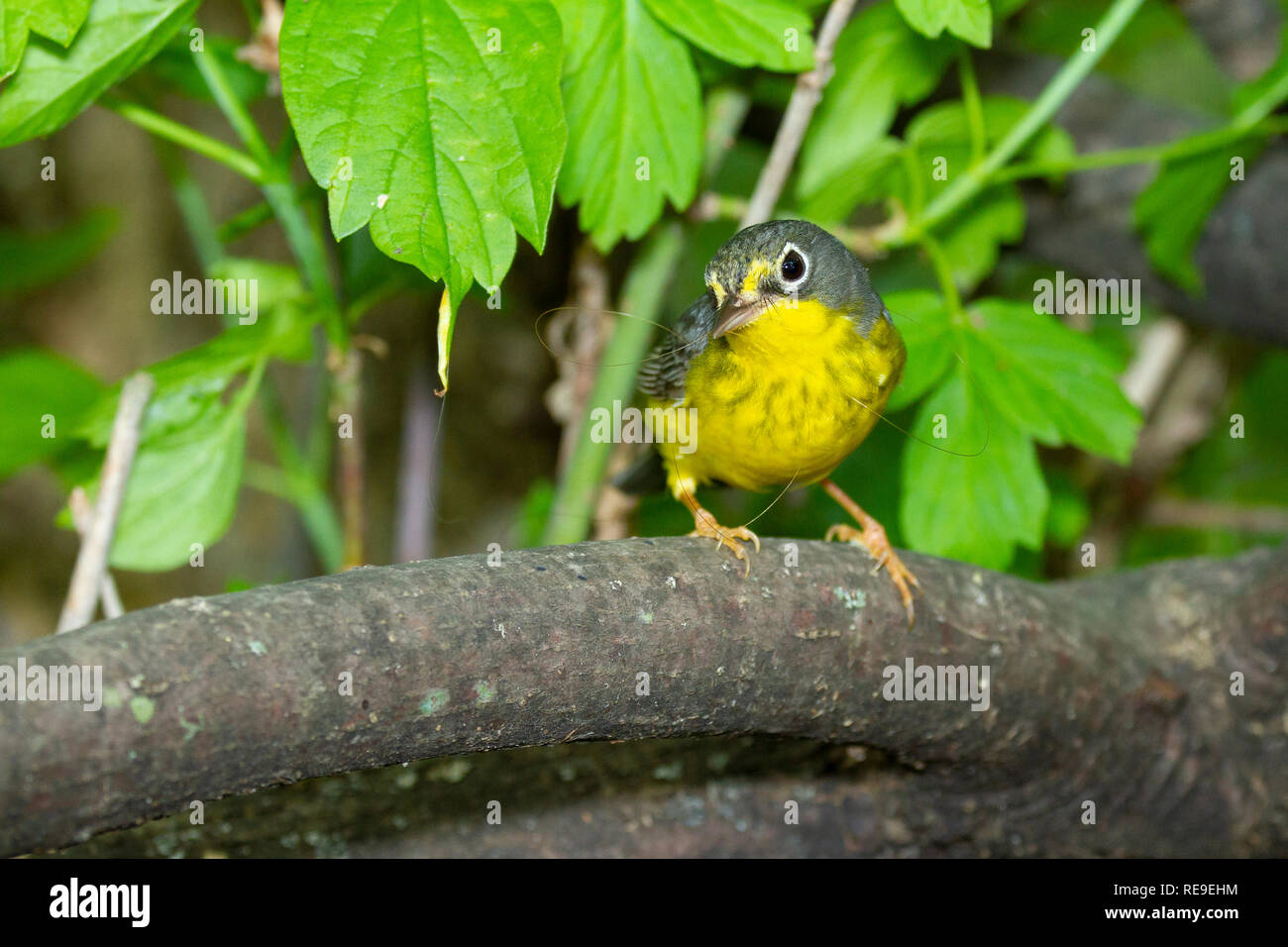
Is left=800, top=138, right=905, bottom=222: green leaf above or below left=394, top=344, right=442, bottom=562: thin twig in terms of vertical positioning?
above

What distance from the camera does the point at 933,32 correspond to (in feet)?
5.75

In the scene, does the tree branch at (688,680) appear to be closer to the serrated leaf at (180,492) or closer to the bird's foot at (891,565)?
the bird's foot at (891,565)

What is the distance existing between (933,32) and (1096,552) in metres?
2.70

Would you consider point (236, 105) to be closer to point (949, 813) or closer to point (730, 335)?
point (730, 335)

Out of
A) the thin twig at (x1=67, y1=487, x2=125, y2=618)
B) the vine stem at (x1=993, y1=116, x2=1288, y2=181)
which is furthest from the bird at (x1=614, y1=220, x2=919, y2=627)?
the thin twig at (x1=67, y1=487, x2=125, y2=618)

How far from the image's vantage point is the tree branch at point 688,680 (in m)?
1.29

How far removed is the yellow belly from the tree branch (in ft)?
Result: 0.74

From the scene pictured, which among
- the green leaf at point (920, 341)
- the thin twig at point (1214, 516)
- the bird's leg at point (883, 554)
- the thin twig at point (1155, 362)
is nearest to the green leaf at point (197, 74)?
the green leaf at point (920, 341)

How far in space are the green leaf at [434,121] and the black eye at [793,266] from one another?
23.5 inches

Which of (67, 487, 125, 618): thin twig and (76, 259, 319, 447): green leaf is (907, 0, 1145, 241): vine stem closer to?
(76, 259, 319, 447): green leaf

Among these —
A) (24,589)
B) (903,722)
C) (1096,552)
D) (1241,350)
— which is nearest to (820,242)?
(903,722)

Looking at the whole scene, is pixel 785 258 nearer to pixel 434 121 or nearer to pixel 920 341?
pixel 920 341

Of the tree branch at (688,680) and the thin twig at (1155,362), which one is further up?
the thin twig at (1155,362)

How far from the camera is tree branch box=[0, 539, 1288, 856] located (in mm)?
1293
